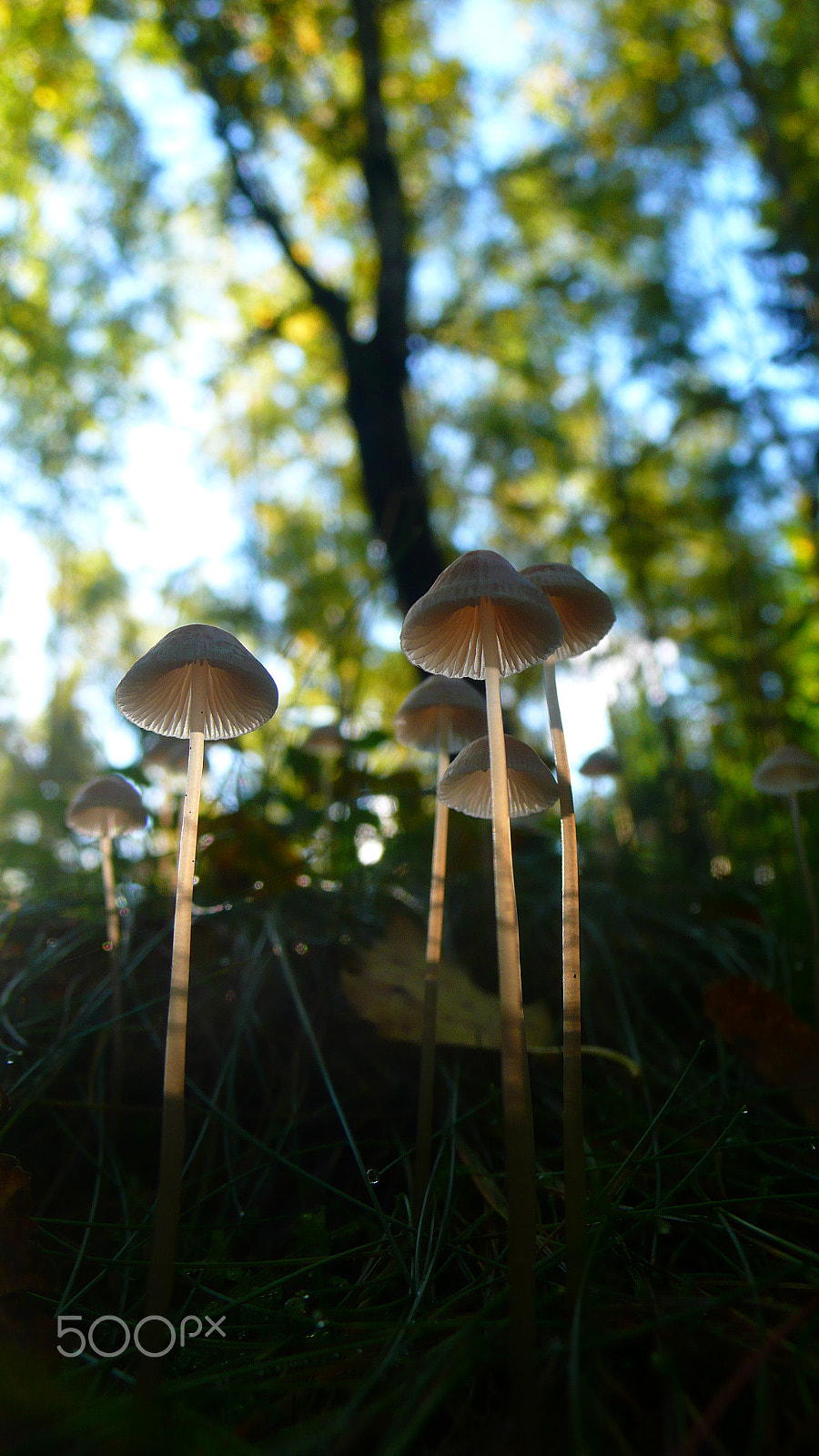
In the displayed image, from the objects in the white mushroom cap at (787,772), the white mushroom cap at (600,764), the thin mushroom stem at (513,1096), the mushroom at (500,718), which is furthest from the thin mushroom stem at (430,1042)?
the white mushroom cap at (600,764)

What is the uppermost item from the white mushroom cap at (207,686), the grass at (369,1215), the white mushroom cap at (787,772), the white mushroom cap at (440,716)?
Result: the white mushroom cap at (787,772)

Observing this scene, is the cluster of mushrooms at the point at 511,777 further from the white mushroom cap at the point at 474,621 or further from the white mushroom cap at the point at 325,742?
the white mushroom cap at the point at 325,742

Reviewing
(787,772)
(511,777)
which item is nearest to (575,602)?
(511,777)

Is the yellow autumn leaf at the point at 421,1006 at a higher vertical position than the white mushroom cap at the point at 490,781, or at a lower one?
lower

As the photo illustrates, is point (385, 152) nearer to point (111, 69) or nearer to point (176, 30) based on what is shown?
point (176, 30)

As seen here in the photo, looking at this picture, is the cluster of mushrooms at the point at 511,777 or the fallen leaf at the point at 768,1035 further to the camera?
the fallen leaf at the point at 768,1035

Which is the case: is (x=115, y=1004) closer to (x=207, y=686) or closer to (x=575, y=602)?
(x=207, y=686)

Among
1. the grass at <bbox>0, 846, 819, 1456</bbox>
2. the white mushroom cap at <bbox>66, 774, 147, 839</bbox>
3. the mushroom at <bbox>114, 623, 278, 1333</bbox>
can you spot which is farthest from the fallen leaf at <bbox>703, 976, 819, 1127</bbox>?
the white mushroom cap at <bbox>66, 774, 147, 839</bbox>

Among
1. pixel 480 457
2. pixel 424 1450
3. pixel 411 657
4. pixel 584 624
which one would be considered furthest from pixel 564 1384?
pixel 480 457
